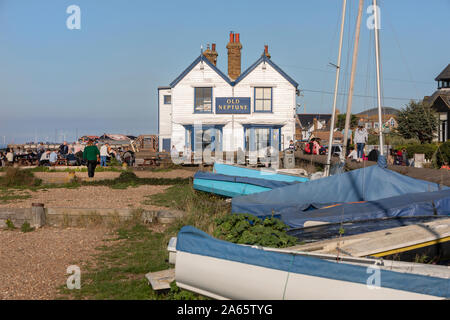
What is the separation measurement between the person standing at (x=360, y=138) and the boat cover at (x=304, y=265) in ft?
59.1

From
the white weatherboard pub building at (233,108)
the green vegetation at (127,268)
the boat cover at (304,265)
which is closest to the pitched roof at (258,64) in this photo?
the white weatherboard pub building at (233,108)

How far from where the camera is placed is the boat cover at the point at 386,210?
10094 mm

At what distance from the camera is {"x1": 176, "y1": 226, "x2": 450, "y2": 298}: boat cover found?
5.33m

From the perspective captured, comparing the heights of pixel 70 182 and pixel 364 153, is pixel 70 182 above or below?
below

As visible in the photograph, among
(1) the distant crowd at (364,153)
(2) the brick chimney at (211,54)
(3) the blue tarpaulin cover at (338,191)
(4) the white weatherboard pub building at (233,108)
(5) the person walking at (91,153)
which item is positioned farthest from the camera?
(2) the brick chimney at (211,54)

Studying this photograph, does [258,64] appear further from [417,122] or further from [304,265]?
[304,265]

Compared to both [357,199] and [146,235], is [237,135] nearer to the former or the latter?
[357,199]

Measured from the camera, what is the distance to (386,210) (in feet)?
33.7

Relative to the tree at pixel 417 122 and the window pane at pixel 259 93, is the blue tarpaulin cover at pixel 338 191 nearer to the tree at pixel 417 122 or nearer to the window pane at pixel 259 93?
the window pane at pixel 259 93

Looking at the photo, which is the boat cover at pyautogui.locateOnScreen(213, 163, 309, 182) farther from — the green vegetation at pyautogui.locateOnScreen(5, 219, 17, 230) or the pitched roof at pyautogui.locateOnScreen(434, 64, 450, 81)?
the pitched roof at pyautogui.locateOnScreen(434, 64, 450, 81)

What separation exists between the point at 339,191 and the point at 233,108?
21838 mm

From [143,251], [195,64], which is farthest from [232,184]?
[195,64]
